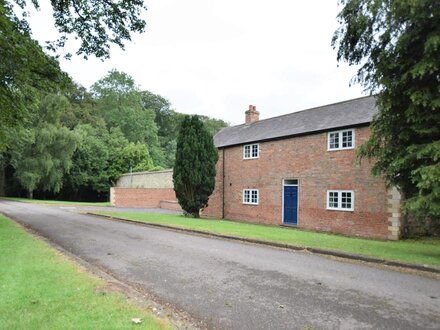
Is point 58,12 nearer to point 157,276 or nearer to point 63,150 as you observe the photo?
point 157,276

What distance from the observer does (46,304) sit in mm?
5391

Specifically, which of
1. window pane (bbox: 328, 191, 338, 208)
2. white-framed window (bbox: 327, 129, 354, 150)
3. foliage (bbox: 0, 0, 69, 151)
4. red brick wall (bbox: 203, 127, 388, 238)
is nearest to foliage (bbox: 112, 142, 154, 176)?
red brick wall (bbox: 203, 127, 388, 238)

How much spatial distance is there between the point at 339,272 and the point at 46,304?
6254 millimetres

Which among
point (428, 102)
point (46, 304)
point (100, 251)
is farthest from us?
point (100, 251)

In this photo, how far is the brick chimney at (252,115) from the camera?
29895 millimetres

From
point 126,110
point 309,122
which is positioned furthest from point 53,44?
point 126,110

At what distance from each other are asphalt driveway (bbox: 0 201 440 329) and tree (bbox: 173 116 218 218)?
12.4m

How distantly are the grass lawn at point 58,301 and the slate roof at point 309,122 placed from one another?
14.8 m

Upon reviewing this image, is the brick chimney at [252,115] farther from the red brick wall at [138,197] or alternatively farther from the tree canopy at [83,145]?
the tree canopy at [83,145]

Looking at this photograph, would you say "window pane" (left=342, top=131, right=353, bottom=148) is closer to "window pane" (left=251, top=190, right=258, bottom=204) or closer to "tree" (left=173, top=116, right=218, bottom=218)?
"window pane" (left=251, top=190, right=258, bottom=204)

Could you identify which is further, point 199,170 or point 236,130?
point 236,130

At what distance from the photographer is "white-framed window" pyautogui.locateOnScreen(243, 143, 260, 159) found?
83.1 feet

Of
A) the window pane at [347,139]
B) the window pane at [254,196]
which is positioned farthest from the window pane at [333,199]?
the window pane at [254,196]

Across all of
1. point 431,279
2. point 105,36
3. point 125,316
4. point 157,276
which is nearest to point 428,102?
point 431,279
